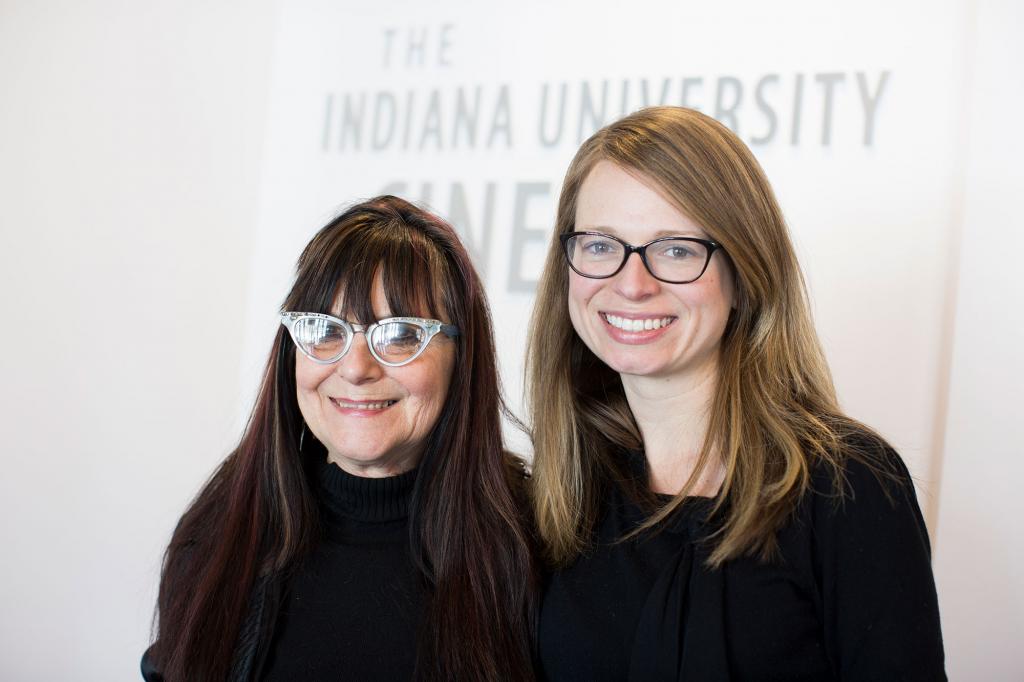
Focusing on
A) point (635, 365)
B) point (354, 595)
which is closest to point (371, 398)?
point (354, 595)

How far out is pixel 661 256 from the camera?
1667mm

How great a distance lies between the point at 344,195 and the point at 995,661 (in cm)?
256

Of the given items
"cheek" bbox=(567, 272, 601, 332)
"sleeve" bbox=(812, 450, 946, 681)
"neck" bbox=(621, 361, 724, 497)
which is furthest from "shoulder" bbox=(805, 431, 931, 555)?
"cheek" bbox=(567, 272, 601, 332)

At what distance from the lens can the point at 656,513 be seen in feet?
5.55

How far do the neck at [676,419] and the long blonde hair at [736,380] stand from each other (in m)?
0.03

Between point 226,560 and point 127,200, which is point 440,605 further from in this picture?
point 127,200

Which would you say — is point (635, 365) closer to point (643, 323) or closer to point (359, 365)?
point (643, 323)

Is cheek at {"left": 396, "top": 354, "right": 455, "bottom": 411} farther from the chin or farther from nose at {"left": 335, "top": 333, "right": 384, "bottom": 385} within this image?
the chin

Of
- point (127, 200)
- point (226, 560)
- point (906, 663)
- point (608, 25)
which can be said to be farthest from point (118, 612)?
point (906, 663)

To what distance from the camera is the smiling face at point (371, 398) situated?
180cm

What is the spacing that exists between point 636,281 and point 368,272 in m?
0.50

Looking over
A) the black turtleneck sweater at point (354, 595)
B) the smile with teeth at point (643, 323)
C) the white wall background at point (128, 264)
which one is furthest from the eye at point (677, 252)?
the white wall background at point (128, 264)

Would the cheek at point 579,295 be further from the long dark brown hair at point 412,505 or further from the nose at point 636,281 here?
the long dark brown hair at point 412,505

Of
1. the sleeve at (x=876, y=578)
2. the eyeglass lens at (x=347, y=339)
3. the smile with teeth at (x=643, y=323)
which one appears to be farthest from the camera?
the eyeglass lens at (x=347, y=339)
